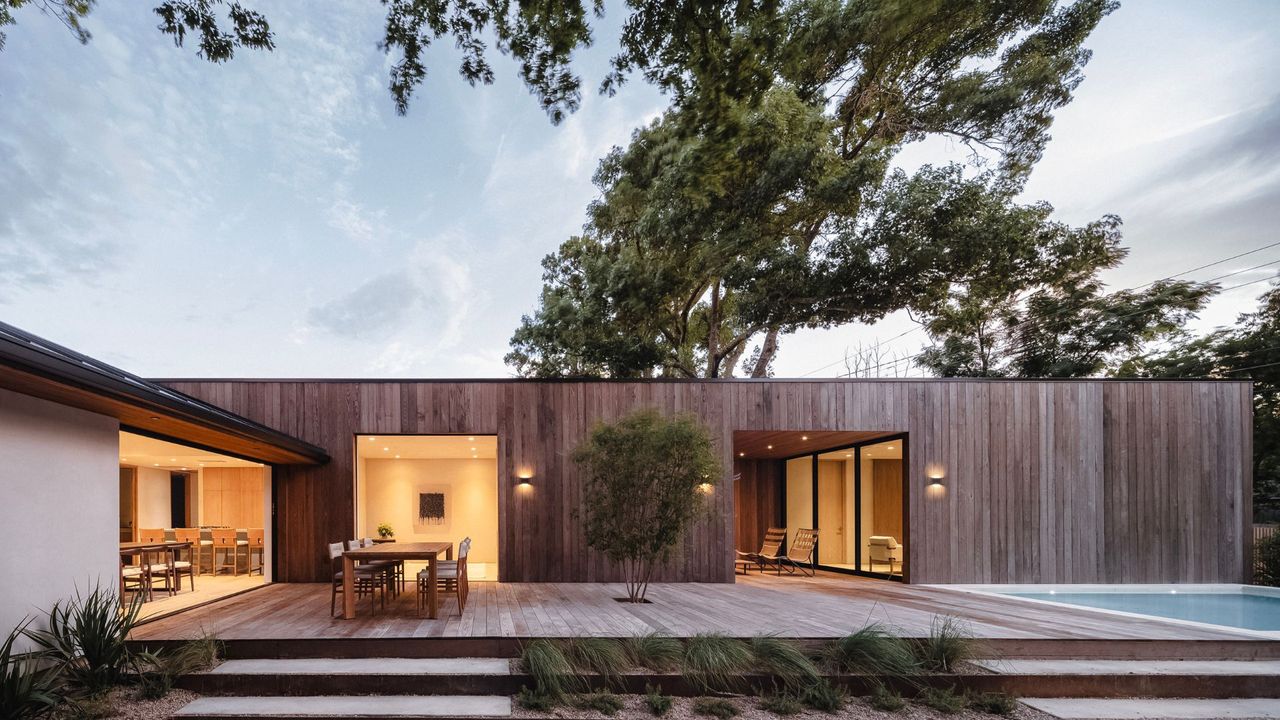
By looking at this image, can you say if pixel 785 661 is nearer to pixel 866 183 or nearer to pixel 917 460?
pixel 917 460

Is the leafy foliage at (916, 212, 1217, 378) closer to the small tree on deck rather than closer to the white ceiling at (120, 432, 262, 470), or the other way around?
the small tree on deck

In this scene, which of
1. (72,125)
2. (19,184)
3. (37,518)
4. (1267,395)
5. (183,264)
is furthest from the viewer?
(1267,395)

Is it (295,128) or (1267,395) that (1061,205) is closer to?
(1267,395)

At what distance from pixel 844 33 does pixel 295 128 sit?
11.7m

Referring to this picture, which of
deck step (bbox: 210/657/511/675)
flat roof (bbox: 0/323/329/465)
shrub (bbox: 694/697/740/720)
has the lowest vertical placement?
shrub (bbox: 694/697/740/720)

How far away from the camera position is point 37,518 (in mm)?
4582

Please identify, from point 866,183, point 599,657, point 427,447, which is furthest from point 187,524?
point 866,183

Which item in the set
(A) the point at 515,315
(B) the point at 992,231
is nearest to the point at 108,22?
(A) the point at 515,315

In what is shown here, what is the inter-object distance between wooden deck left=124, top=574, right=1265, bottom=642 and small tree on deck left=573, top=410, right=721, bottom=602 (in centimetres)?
73

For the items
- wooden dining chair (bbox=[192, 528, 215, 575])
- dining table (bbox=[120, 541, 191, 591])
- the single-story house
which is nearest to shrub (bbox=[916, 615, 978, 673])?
the single-story house

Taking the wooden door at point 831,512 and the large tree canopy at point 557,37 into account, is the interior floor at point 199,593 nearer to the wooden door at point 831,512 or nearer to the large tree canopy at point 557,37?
the large tree canopy at point 557,37

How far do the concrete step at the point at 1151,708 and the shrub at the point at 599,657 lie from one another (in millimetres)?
3171

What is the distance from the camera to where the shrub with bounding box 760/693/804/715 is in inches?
173

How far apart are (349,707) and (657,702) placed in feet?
7.34
